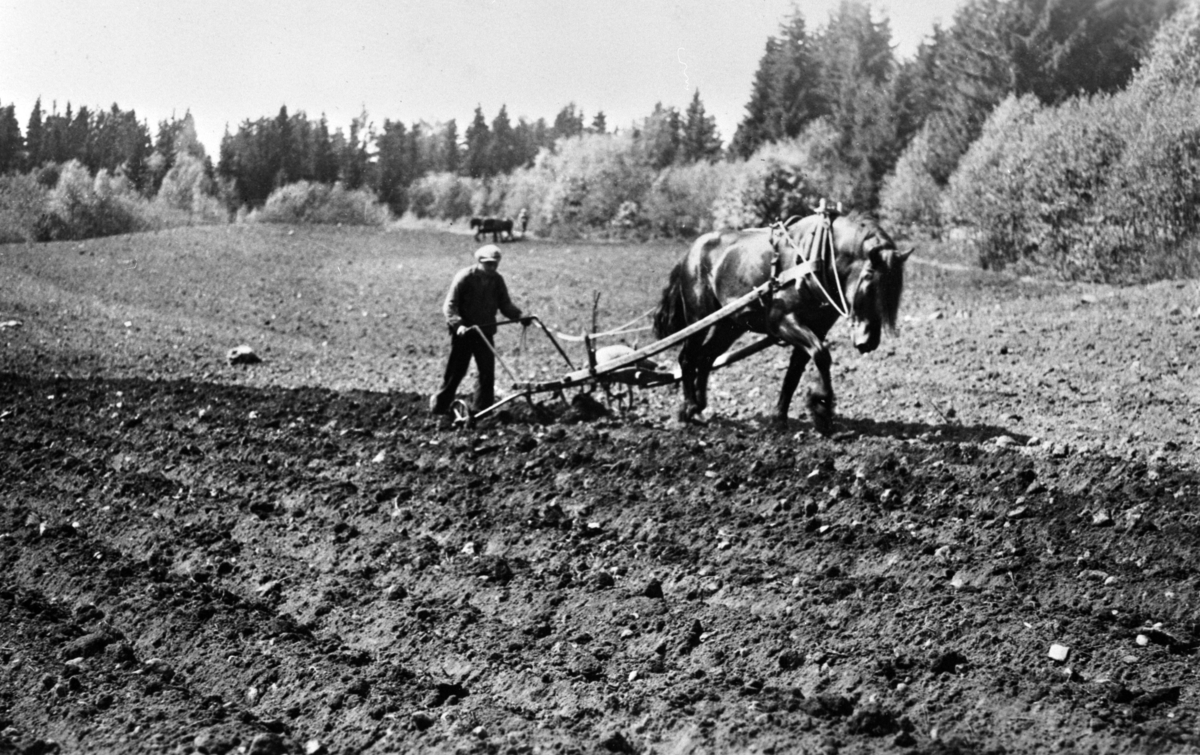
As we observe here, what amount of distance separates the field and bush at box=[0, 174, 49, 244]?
4423 millimetres

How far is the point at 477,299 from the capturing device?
32.3ft

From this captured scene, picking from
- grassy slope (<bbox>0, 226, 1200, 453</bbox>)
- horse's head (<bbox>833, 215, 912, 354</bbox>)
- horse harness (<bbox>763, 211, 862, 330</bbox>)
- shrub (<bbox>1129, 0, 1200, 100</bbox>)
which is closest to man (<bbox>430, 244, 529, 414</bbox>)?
horse harness (<bbox>763, 211, 862, 330</bbox>)

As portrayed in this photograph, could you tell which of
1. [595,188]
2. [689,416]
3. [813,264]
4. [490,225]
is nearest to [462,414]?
[689,416]

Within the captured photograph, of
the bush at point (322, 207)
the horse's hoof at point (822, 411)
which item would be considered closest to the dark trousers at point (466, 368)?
the horse's hoof at point (822, 411)

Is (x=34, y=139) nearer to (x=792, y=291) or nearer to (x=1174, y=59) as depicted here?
(x=792, y=291)

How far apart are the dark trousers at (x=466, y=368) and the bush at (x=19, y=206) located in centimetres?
847

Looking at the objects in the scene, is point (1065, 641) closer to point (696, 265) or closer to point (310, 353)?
point (696, 265)

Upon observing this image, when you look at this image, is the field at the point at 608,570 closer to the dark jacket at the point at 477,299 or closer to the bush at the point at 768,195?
the dark jacket at the point at 477,299

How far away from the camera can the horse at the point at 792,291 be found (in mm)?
8102

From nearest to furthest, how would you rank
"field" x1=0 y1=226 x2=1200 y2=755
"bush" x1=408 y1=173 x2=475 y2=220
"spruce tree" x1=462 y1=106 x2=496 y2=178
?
"field" x1=0 y1=226 x2=1200 y2=755 → "bush" x1=408 y1=173 x2=475 y2=220 → "spruce tree" x1=462 y1=106 x2=496 y2=178

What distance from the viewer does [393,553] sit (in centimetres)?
666

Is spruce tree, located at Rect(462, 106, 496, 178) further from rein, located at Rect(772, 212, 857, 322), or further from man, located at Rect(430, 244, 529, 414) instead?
rein, located at Rect(772, 212, 857, 322)

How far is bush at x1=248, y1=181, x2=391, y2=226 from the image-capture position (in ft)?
99.2

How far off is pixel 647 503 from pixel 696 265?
332 cm
